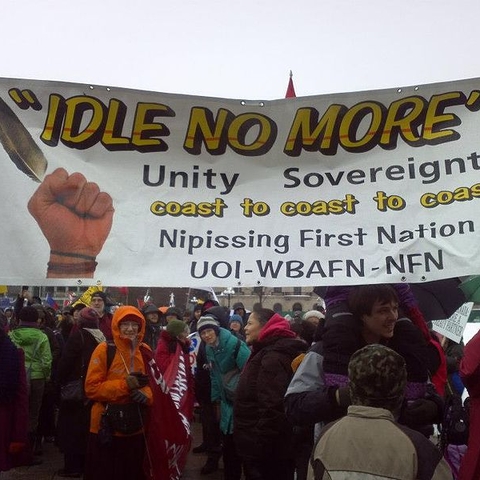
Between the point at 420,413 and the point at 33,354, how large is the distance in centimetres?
632

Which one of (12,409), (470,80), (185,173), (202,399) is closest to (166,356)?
(202,399)

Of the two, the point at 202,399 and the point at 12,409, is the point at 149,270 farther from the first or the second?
the point at 202,399

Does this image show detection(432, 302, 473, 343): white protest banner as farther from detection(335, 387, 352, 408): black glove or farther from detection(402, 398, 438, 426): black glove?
detection(335, 387, 352, 408): black glove

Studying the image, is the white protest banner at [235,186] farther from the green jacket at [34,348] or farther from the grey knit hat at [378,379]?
the green jacket at [34,348]

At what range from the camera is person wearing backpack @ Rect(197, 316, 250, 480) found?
7.39 m

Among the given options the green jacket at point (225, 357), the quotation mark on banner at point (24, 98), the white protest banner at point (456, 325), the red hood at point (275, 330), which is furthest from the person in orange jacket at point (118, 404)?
the white protest banner at point (456, 325)

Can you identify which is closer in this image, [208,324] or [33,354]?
[208,324]

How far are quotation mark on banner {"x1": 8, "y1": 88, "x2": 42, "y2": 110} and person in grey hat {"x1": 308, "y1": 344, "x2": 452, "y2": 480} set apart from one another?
2143 millimetres

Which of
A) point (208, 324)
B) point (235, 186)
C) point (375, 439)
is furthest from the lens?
point (208, 324)

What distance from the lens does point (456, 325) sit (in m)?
7.48

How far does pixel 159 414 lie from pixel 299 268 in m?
2.84

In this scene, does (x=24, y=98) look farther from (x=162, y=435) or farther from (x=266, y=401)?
(x=162, y=435)

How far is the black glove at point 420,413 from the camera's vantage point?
12.0 feet

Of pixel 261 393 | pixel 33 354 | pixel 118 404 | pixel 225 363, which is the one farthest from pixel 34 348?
pixel 261 393
